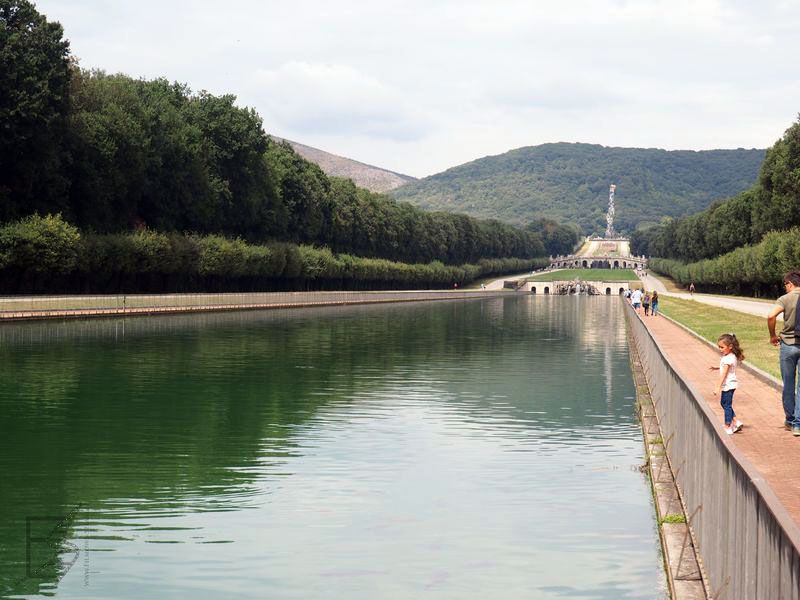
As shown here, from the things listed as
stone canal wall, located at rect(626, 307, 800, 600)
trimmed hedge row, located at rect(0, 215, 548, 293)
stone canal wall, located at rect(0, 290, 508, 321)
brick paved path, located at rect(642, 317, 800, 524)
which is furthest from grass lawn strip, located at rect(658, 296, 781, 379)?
trimmed hedge row, located at rect(0, 215, 548, 293)

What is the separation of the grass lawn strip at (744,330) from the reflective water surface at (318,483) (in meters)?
3.92

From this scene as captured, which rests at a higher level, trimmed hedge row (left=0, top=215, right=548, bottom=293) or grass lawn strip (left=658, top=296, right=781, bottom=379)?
trimmed hedge row (left=0, top=215, right=548, bottom=293)

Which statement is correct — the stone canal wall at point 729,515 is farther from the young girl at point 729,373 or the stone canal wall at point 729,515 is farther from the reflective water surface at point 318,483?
the young girl at point 729,373

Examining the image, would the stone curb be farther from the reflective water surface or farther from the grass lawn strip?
the grass lawn strip

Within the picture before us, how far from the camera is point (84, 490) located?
1762cm

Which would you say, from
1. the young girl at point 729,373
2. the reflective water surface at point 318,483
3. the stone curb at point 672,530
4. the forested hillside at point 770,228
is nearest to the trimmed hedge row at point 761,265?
the forested hillside at point 770,228

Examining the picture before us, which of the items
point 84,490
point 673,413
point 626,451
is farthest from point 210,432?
point 673,413

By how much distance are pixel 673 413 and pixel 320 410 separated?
11135 millimetres

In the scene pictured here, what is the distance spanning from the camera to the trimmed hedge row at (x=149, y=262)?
7512 cm

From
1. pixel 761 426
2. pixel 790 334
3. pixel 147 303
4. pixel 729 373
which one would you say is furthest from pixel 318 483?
pixel 147 303

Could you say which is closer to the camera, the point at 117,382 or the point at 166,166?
the point at 117,382

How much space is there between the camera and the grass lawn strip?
115ft

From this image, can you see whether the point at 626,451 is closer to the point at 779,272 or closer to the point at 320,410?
the point at 320,410

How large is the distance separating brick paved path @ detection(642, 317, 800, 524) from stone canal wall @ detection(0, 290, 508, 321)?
36651 mm
